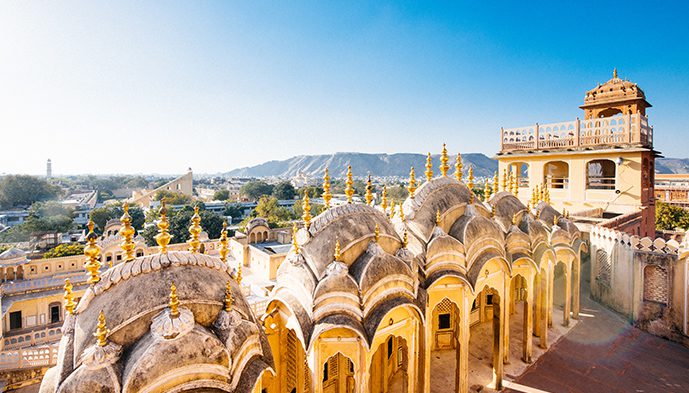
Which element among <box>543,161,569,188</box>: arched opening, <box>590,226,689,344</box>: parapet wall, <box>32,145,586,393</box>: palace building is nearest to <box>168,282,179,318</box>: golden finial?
<box>32,145,586,393</box>: palace building

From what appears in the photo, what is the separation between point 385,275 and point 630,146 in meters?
19.4

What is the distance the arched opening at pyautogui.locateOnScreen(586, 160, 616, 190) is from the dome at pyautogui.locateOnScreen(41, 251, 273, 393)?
76.7ft

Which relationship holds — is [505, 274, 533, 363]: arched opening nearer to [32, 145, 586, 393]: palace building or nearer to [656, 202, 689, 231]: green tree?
[32, 145, 586, 393]: palace building

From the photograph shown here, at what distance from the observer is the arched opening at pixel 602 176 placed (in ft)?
71.4

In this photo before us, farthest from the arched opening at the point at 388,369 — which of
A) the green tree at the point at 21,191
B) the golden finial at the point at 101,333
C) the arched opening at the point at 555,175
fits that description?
the green tree at the point at 21,191

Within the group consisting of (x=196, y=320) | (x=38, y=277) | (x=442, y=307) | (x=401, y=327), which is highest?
(x=196, y=320)

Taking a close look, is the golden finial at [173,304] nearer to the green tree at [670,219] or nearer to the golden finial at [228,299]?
the golden finial at [228,299]

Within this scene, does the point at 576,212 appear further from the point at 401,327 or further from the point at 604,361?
the point at 401,327

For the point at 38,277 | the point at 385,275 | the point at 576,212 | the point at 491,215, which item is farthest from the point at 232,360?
the point at 38,277

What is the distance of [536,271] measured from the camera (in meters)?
11.8

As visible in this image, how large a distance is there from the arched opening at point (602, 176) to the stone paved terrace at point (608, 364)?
10263mm

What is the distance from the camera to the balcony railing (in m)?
19.4

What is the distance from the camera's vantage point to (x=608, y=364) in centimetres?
1170

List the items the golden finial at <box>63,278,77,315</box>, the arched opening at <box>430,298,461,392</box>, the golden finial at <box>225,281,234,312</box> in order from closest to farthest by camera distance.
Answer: the golden finial at <box>63,278,77,315</box> → the golden finial at <box>225,281,234,312</box> → the arched opening at <box>430,298,461,392</box>
